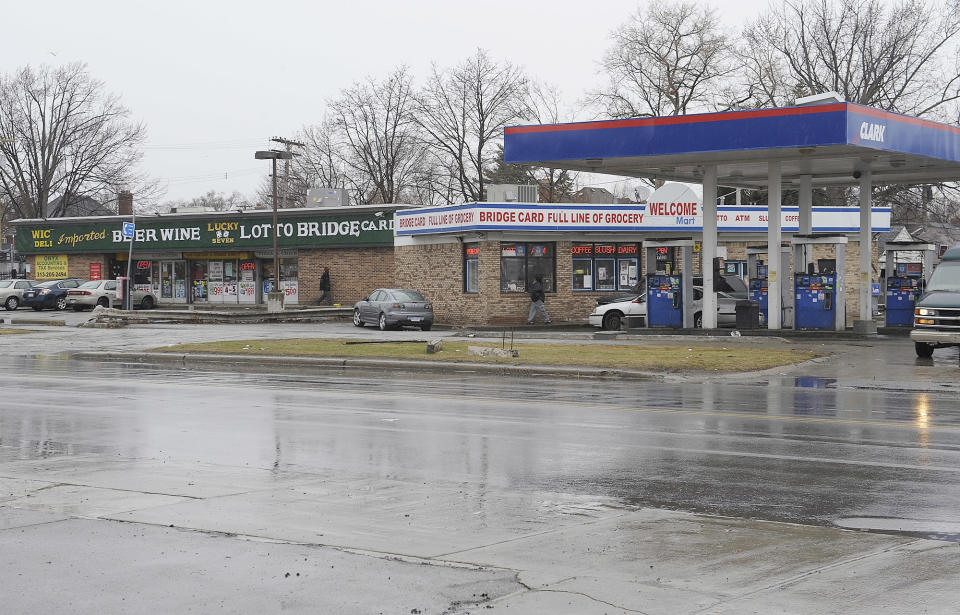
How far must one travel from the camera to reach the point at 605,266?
4059cm

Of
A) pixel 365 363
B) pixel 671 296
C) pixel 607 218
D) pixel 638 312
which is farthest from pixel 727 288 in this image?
pixel 365 363

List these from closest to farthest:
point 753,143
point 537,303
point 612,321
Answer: point 753,143, point 612,321, point 537,303

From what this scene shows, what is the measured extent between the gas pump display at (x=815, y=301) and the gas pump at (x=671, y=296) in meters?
3.17

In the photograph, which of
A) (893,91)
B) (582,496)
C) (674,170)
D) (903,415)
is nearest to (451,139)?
(893,91)

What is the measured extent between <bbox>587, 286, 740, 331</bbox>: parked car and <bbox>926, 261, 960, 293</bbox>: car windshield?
26.4 feet

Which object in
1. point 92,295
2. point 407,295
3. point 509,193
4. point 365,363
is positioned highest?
point 509,193

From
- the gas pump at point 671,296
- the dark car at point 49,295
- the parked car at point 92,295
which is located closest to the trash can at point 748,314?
the gas pump at point 671,296

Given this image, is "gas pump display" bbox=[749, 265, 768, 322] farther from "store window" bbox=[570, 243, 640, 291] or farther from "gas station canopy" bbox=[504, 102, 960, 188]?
A: "store window" bbox=[570, 243, 640, 291]

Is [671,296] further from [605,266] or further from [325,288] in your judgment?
[325,288]

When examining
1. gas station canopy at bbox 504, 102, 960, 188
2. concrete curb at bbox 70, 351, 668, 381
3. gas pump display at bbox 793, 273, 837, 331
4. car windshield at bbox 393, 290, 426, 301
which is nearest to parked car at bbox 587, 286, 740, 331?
gas pump display at bbox 793, 273, 837, 331

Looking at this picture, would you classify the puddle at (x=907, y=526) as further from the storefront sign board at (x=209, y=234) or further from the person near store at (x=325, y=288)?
the person near store at (x=325, y=288)

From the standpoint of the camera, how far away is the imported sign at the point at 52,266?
5950cm

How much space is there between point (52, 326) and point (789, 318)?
89.4 feet

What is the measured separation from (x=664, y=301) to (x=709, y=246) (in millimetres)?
2496
